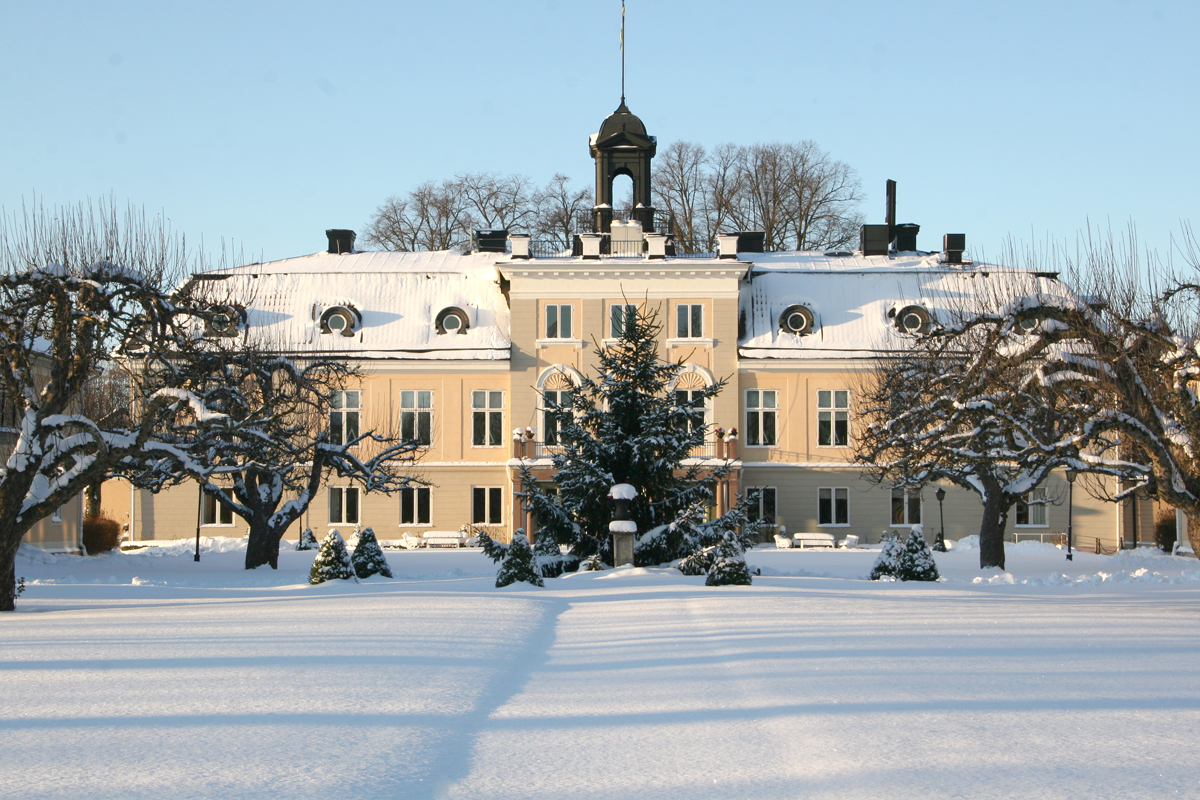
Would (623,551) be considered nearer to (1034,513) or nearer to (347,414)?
(347,414)

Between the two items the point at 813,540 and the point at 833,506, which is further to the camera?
the point at 833,506

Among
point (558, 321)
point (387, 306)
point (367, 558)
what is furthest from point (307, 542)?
point (367, 558)

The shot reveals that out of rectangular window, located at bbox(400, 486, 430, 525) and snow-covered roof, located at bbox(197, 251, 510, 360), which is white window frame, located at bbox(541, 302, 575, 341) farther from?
rectangular window, located at bbox(400, 486, 430, 525)

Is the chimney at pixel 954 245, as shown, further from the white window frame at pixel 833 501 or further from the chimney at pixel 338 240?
the chimney at pixel 338 240

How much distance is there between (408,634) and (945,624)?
21.2 ft

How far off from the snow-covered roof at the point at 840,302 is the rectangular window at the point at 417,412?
1268cm

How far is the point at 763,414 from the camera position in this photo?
45.9 metres

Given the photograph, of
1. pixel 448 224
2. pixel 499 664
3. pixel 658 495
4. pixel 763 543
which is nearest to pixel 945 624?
pixel 499 664

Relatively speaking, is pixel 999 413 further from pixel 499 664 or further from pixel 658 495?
pixel 499 664

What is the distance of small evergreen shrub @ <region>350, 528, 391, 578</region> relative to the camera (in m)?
23.6

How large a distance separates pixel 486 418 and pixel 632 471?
21802mm

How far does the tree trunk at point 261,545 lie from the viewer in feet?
91.1

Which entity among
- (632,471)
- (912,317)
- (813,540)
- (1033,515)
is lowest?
(813,540)

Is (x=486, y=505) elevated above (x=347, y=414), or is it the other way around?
(x=347, y=414)
